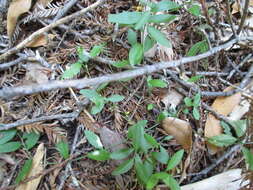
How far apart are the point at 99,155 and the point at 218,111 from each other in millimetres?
669

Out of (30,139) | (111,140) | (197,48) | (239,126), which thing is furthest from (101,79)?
(239,126)

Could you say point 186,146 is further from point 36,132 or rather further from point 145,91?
point 36,132

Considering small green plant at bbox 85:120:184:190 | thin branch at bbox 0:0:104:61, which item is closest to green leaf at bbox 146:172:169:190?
small green plant at bbox 85:120:184:190

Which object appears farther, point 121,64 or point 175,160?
point 121,64

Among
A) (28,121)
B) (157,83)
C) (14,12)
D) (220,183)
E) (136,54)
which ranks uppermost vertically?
(14,12)

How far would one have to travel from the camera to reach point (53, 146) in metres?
1.37

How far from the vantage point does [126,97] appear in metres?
1.46

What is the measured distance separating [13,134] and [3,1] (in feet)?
2.53

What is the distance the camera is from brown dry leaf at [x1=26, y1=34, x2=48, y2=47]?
60.3 inches

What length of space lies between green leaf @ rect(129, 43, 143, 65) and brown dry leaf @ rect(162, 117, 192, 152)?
1.09 feet

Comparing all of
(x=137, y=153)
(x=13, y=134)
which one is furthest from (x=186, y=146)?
(x=13, y=134)

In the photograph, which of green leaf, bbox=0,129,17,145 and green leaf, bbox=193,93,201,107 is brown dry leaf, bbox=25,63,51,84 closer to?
green leaf, bbox=0,129,17,145

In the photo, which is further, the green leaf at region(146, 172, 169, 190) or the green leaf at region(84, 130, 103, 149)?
the green leaf at region(84, 130, 103, 149)

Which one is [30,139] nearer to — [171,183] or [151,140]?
[151,140]
